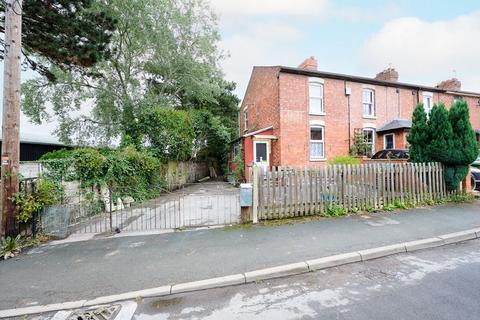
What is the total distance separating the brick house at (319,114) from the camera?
1387 cm

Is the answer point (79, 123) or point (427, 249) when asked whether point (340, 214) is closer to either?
point (427, 249)

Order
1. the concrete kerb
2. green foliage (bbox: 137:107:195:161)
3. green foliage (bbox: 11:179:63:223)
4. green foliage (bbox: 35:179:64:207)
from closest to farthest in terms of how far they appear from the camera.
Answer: the concrete kerb < green foliage (bbox: 11:179:63:223) < green foliage (bbox: 35:179:64:207) < green foliage (bbox: 137:107:195:161)

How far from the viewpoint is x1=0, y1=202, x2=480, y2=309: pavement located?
11.4 feet

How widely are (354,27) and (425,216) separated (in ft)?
38.5

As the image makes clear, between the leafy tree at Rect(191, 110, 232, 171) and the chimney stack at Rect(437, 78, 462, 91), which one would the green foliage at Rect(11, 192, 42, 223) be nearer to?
the leafy tree at Rect(191, 110, 232, 171)

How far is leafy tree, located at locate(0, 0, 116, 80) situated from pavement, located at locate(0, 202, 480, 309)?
596cm

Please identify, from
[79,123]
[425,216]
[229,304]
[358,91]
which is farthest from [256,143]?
[79,123]

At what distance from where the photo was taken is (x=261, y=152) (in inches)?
578

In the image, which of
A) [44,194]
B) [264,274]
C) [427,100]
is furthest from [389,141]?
[44,194]

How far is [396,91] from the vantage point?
1648 cm

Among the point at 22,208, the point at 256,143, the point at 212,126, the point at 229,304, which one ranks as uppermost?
the point at 212,126

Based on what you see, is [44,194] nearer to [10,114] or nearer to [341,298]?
[10,114]

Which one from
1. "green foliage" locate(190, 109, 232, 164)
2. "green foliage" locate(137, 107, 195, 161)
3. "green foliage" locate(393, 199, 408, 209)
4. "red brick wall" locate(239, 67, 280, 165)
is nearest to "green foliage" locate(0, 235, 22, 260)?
"green foliage" locate(137, 107, 195, 161)

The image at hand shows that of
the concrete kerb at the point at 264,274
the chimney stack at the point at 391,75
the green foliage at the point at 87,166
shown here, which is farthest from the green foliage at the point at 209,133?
the concrete kerb at the point at 264,274
